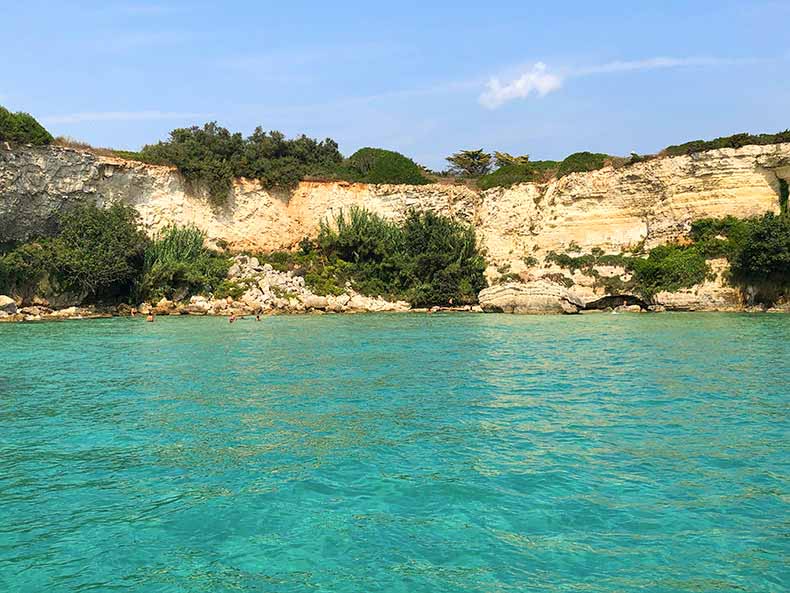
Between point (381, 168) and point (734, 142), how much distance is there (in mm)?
21113

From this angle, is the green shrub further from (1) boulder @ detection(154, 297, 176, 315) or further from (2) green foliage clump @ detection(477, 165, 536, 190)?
(2) green foliage clump @ detection(477, 165, 536, 190)

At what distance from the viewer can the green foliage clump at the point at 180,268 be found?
107 ft

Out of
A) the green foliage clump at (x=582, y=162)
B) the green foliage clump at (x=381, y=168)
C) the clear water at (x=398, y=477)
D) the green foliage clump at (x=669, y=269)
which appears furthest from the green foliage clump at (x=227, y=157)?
the clear water at (x=398, y=477)

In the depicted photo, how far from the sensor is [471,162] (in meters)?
50.3

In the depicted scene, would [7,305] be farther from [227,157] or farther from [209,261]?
[227,157]

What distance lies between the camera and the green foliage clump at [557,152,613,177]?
3872 centimetres

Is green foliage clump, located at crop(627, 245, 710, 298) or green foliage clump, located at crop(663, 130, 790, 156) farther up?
green foliage clump, located at crop(663, 130, 790, 156)

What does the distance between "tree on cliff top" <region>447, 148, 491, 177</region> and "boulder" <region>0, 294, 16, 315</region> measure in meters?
32.2

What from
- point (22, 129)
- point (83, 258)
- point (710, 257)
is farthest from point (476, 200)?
point (22, 129)

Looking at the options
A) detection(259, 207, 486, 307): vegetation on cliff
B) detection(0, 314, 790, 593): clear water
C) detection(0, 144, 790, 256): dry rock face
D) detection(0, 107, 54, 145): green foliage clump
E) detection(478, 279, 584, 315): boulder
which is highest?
detection(0, 107, 54, 145): green foliage clump

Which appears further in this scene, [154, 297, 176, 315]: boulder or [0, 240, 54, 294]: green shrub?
[154, 297, 176, 315]: boulder

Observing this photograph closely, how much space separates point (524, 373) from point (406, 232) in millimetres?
26600

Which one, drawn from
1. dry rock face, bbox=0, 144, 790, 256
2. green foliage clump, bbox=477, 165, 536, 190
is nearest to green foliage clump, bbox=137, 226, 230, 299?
dry rock face, bbox=0, 144, 790, 256

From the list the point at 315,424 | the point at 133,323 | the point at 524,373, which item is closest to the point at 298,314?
the point at 133,323
